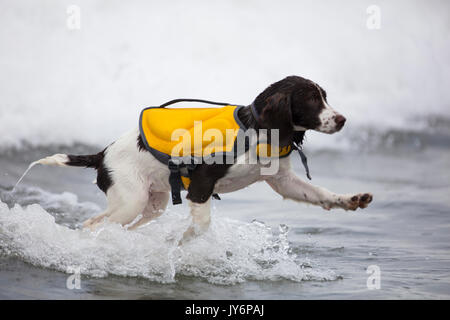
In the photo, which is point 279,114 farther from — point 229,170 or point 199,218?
point 199,218

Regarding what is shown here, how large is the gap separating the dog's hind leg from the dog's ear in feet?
4.12

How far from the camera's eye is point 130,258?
4578 mm

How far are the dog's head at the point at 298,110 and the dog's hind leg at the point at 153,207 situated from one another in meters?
1.26

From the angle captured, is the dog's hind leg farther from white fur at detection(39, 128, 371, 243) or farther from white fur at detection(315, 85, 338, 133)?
white fur at detection(315, 85, 338, 133)

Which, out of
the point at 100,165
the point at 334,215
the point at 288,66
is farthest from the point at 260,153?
the point at 288,66

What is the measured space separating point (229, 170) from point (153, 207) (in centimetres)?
103

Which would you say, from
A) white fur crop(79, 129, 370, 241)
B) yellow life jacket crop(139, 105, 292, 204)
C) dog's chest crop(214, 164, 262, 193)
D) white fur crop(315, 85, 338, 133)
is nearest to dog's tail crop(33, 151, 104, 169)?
white fur crop(79, 129, 370, 241)

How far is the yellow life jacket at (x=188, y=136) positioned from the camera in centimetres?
426

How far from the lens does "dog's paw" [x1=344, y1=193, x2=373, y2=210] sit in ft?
13.5

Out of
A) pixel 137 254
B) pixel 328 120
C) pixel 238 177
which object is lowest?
pixel 137 254

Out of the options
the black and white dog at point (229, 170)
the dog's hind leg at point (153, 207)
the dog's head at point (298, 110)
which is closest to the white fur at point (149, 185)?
the black and white dog at point (229, 170)

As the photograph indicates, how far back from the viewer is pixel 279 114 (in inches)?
159

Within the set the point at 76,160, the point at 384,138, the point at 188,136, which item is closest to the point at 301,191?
the point at 188,136
